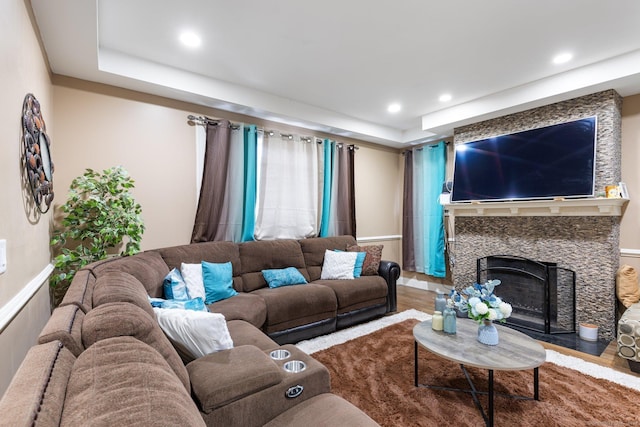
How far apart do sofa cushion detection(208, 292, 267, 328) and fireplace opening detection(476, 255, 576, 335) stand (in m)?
2.94

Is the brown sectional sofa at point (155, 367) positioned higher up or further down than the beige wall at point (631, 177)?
further down

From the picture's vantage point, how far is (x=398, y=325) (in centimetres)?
345

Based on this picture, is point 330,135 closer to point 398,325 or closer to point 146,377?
point 398,325

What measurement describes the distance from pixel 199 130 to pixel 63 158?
1289mm

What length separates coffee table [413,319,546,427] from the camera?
5.88ft

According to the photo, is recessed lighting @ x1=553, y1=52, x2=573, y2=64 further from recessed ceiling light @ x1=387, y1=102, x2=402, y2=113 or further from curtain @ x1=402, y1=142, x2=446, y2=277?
curtain @ x1=402, y1=142, x2=446, y2=277

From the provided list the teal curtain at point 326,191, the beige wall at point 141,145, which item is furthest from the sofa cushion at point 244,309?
the teal curtain at point 326,191

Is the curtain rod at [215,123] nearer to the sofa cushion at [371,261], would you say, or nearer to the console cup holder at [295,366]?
the sofa cushion at [371,261]

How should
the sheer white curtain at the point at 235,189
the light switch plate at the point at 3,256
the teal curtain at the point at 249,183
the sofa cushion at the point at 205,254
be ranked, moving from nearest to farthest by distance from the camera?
the light switch plate at the point at 3,256
the sofa cushion at the point at 205,254
the sheer white curtain at the point at 235,189
the teal curtain at the point at 249,183

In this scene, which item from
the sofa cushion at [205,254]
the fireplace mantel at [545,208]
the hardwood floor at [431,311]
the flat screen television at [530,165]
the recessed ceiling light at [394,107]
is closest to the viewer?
the hardwood floor at [431,311]

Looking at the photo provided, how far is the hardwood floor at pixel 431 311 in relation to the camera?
2617 millimetres

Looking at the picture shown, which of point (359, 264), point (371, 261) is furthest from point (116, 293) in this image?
point (371, 261)

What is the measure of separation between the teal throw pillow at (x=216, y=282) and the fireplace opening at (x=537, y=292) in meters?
3.28

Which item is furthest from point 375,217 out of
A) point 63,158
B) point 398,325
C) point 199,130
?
point 63,158
